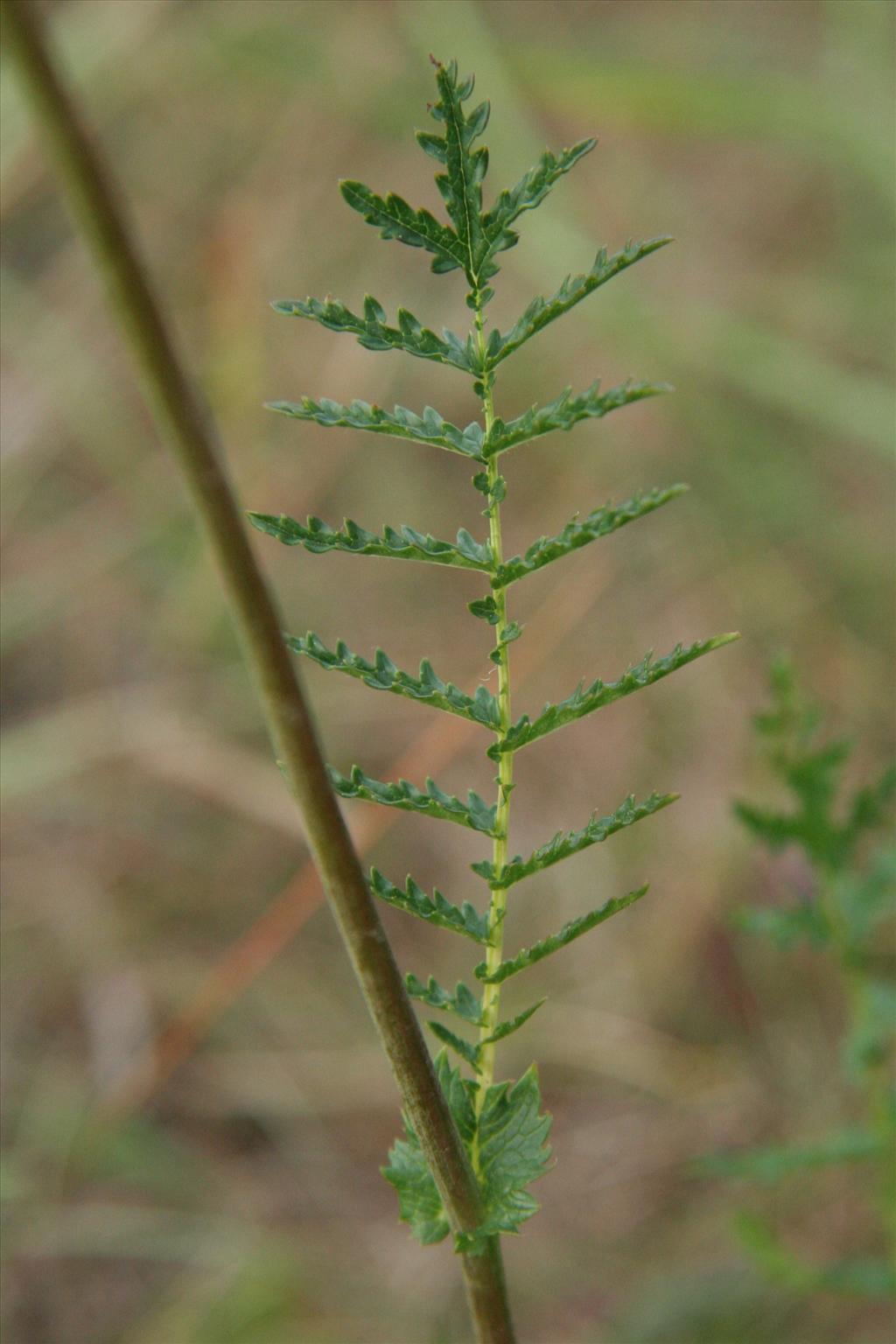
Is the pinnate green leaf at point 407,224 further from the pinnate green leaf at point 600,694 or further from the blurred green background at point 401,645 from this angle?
the blurred green background at point 401,645

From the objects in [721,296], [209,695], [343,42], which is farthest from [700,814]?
[343,42]

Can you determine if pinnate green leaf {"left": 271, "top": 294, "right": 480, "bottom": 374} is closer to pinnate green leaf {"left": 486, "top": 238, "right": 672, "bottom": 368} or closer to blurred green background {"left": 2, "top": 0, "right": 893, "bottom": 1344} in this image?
pinnate green leaf {"left": 486, "top": 238, "right": 672, "bottom": 368}

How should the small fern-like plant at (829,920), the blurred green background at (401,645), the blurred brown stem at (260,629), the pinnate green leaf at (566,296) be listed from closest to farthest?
the blurred brown stem at (260,629) → the pinnate green leaf at (566,296) → the small fern-like plant at (829,920) → the blurred green background at (401,645)

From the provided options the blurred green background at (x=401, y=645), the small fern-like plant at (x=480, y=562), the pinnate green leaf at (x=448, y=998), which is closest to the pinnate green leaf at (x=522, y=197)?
the small fern-like plant at (x=480, y=562)

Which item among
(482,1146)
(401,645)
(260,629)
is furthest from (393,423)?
(401,645)

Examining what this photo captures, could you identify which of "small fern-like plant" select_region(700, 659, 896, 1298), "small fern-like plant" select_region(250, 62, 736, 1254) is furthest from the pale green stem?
"small fern-like plant" select_region(700, 659, 896, 1298)

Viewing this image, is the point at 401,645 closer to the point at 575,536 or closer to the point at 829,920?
the point at 829,920

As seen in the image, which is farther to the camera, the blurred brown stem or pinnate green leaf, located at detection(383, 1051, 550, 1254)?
pinnate green leaf, located at detection(383, 1051, 550, 1254)

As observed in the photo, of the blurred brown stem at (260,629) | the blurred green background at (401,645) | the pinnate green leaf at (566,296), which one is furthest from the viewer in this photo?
the blurred green background at (401,645)
